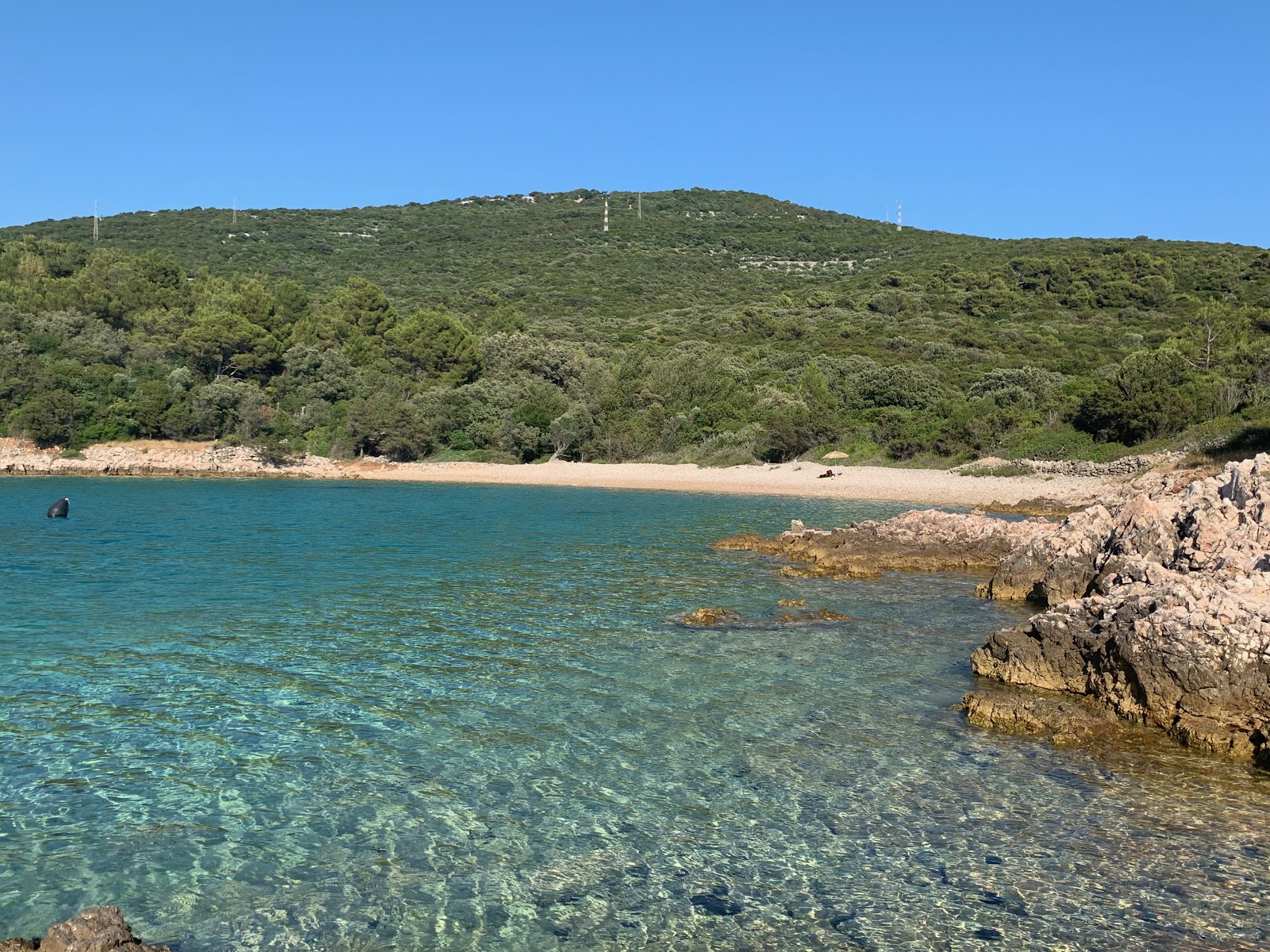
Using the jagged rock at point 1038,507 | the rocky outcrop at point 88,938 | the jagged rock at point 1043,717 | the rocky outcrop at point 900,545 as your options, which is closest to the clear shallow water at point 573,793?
the jagged rock at point 1043,717

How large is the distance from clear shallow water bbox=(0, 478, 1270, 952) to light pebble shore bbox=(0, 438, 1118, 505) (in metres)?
20.6

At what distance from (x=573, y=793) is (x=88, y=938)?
3488 mm

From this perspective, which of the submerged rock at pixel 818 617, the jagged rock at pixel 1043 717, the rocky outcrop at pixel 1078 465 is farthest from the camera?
the rocky outcrop at pixel 1078 465

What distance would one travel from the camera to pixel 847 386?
52812 millimetres

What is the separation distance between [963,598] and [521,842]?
35.9 ft

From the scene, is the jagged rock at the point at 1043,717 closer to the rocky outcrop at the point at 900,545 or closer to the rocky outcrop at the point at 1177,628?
the rocky outcrop at the point at 1177,628

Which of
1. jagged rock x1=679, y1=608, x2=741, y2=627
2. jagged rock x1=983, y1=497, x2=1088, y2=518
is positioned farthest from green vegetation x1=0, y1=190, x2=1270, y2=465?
jagged rock x1=679, y1=608, x2=741, y2=627

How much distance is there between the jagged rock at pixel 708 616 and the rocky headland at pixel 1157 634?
153 inches

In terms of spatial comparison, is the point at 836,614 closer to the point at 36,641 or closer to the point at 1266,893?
the point at 1266,893

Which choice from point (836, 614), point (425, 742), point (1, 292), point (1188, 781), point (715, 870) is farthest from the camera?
point (1, 292)

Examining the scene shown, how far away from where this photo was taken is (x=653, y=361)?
57.2m

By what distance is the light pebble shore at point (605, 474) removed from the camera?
3328cm

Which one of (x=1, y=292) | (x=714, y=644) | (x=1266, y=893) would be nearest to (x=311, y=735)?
(x=714, y=644)

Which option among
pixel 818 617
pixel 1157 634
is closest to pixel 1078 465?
pixel 818 617
